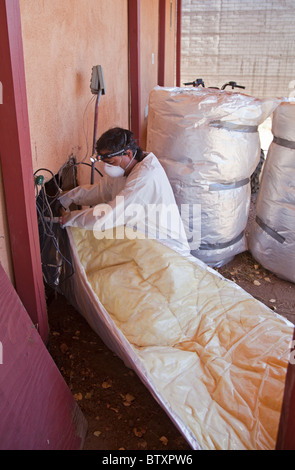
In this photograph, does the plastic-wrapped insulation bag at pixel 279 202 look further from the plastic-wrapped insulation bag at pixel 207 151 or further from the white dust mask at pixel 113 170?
the white dust mask at pixel 113 170

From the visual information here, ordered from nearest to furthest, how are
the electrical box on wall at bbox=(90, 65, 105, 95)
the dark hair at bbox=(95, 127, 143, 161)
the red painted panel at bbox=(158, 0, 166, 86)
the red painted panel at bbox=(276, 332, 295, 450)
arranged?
1. the red painted panel at bbox=(276, 332, 295, 450)
2. the dark hair at bbox=(95, 127, 143, 161)
3. the electrical box on wall at bbox=(90, 65, 105, 95)
4. the red painted panel at bbox=(158, 0, 166, 86)

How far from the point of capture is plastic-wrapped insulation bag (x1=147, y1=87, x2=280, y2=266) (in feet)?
8.73

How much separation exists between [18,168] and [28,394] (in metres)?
0.83

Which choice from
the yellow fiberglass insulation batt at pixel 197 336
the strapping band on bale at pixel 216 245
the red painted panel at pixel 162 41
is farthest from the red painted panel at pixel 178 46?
the yellow fiberglass insulation batt at pixel 197 336

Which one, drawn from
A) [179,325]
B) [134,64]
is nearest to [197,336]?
[179,325]

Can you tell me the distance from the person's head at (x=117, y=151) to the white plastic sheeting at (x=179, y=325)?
0.30 feet

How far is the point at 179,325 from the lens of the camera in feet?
5.99

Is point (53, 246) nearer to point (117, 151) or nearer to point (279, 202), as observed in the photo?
point (117, 151)

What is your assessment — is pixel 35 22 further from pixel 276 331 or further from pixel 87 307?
pixel 276 331

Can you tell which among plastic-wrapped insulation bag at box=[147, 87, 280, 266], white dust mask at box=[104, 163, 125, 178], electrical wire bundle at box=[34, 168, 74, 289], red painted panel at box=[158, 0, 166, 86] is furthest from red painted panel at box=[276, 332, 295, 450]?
red painted panel at box=[158, 0, 166, 86]

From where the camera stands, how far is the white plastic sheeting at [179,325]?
1.43 meters

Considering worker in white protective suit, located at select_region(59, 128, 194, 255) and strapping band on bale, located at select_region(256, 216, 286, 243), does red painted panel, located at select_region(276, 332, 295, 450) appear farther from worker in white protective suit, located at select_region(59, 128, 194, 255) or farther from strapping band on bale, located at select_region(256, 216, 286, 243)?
strapping band on bale, located at select_region(256, 216, 286, 243)

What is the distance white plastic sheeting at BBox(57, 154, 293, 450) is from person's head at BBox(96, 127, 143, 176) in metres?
0.09

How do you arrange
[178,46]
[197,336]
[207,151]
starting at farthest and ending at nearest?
1. [178,46]
2. [207,151]
3. [197,336]
